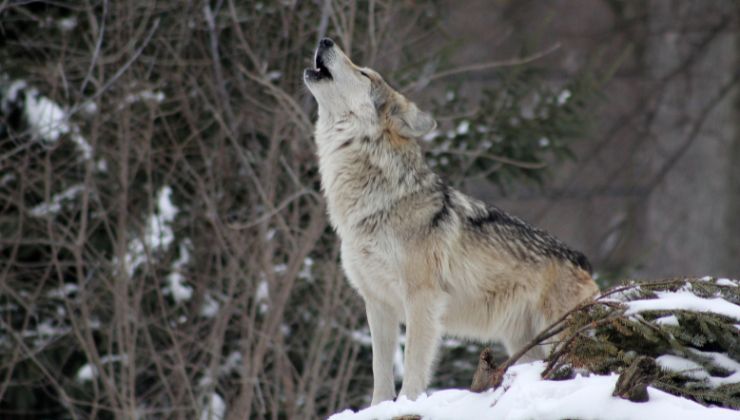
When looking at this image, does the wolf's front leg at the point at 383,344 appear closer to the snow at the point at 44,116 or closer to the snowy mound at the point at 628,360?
the snowy mound at the point at 628,360

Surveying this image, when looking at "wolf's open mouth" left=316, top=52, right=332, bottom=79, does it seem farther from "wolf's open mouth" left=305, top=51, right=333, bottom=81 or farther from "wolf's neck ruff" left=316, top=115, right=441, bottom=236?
"wolf's neck ruff" left=316, top=115, right=441, bottom=236

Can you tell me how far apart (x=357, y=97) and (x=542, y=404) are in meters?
3.02

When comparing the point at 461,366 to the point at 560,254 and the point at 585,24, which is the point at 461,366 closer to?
the point at 560,254

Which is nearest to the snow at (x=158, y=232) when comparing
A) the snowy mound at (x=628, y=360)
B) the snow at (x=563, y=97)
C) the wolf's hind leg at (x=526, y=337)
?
the wolf's hind leg at (x=526, y=337)

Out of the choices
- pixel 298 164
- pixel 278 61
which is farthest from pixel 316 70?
pixel 278 61

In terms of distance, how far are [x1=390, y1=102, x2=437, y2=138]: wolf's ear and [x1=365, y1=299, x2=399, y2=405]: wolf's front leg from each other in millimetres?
1076

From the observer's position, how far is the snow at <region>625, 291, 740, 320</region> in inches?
163

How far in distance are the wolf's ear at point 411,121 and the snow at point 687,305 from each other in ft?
7.75

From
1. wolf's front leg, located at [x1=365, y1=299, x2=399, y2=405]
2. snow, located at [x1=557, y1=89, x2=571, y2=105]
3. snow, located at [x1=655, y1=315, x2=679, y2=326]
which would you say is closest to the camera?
snow, located at [x1=655, y1=315, x2=679, y2=326]

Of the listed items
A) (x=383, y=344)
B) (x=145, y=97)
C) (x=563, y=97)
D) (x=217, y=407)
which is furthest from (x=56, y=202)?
(x=563, y=97)

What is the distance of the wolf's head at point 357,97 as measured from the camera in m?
6.22

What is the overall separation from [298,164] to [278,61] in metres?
1.37

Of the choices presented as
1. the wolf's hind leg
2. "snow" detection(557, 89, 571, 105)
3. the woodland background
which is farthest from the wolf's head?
"snow" detection(557, 89, 571, 105)

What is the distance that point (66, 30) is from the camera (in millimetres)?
10156
